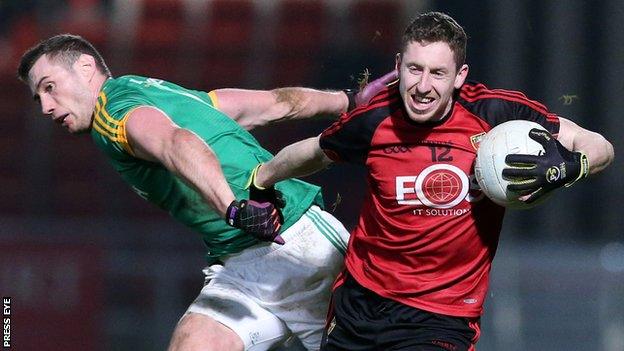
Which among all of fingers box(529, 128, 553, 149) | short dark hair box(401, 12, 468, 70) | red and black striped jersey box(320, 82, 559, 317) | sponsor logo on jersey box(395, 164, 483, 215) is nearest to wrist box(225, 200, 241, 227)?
red and black striped jersey box(320, 82, 559, 317)

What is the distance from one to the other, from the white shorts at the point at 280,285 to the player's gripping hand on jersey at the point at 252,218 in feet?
2.33

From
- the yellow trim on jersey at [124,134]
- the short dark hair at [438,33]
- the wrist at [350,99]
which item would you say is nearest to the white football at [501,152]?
the short dark hair at [438,33]

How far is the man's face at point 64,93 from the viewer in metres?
3.90

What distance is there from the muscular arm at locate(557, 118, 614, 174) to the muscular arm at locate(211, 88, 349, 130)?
40.4 inches

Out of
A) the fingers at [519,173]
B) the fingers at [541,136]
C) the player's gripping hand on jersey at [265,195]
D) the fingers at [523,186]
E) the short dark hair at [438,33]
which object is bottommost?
the player's gripping hand on jersey at [265,195]

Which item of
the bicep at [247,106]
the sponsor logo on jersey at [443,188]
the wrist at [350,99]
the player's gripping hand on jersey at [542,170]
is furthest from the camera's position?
the bicep at [247,106]

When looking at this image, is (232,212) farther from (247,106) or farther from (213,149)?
(247,106)

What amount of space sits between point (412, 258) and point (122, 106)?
40.3 inches

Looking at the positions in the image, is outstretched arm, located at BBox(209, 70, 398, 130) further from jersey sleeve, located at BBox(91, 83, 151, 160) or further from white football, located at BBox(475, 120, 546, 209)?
white football, located at BBox(475, 120, 546, 209)

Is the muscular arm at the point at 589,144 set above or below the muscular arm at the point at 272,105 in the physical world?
above

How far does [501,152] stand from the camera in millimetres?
3053

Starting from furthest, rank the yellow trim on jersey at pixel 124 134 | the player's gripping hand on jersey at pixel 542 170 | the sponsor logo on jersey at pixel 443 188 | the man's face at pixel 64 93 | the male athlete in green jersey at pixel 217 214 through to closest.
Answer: the man's face at pixel 64 93
the male athlete in green jersey at pixel 217 214
the yellow trim on jersey at pixel 124 134
the sponsor logo on jersey at pixel 443 188
the player's gripping hand on jersey at pixel 542 170

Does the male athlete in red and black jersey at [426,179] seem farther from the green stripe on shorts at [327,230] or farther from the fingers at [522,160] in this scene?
the green stripe on shorts at [327,230]

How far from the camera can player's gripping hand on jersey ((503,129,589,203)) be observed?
3.01 m
